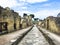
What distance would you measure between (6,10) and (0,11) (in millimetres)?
1684

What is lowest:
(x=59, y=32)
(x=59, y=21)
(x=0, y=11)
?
(x=59, y=32)

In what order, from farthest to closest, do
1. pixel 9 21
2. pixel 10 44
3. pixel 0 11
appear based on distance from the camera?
pixel 9 21 < pixel 0 11 < pixel 10 44

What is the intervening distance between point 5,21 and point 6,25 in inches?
30.1

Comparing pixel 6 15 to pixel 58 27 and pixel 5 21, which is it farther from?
pixel 58 27

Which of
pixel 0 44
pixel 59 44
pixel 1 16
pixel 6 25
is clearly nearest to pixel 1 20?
pixel 1 16

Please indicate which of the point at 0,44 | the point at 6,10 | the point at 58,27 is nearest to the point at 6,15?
the point at 6,10

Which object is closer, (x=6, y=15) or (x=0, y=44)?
(x=0, y=44)

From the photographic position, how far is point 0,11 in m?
17.5

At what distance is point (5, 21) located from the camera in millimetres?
18719

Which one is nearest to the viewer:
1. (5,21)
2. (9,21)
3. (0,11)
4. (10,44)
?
(10,44)

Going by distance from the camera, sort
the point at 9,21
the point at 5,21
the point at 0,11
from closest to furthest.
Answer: the point at 0,11, the point at 5,21, the point at 9,21

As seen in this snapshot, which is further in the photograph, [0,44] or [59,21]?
[59,21]

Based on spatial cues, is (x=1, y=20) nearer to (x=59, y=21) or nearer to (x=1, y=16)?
(x=1, y=16)

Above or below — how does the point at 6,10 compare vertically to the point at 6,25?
above
